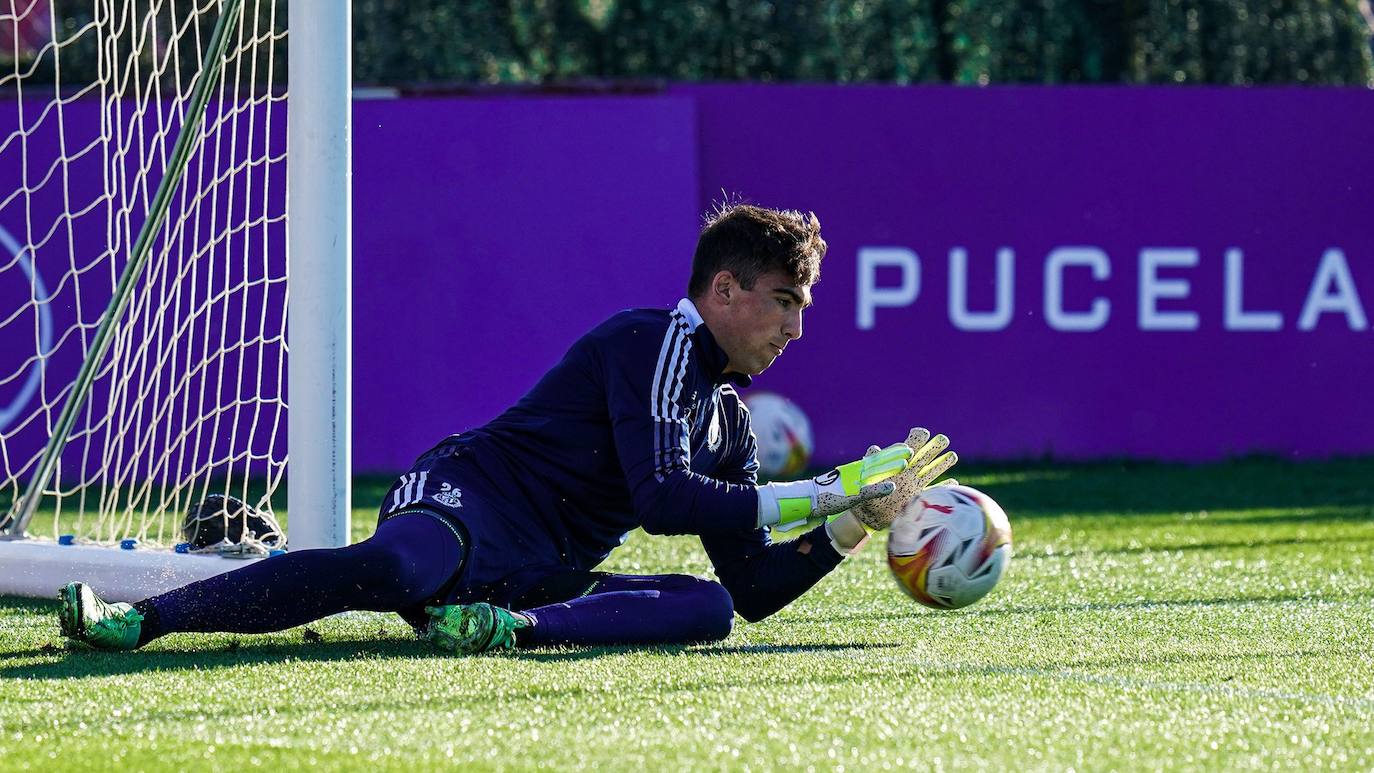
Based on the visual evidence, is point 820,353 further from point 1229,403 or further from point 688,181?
point 1229,403

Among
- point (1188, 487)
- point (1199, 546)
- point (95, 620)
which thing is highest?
point (95, 620)

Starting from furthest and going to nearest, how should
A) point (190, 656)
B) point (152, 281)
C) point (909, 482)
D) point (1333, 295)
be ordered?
point (1333, 295) → point (152, 281) → point (909, 482) → point (190, 656)

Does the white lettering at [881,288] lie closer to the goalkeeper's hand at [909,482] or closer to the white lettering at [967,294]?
the white lettering at [967,294]

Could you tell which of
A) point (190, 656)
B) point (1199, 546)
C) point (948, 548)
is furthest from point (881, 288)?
point (190, 656)

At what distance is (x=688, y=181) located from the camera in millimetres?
11383

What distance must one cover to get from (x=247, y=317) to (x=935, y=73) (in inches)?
356

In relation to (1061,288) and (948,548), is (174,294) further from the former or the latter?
(1061,288)

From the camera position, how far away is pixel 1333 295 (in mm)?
11828

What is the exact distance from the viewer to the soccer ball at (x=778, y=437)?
34.1 ft

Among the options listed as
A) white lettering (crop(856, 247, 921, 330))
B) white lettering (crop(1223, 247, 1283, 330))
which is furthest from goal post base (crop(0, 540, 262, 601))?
white lettering (crop(1223, 247, 1283, 330))

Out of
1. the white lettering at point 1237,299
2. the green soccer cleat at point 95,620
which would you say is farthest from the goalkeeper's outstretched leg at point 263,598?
the white lettering at point 1237,299

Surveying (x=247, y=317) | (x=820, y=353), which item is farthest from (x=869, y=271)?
(x=247, y=317)

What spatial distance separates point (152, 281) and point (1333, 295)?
24.7 ft

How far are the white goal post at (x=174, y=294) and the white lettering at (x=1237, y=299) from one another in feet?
18.1
